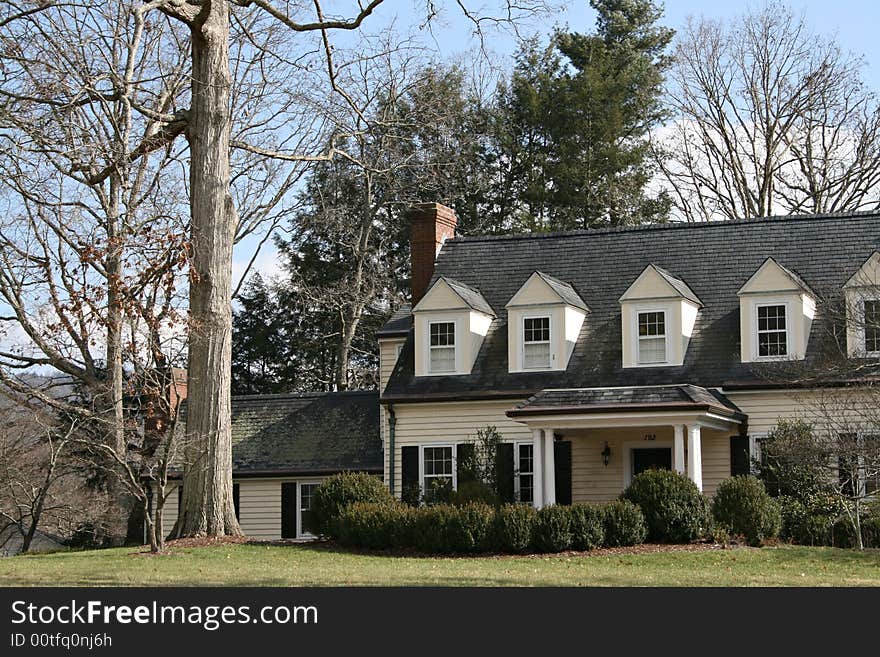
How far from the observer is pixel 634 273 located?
3031 centimetres

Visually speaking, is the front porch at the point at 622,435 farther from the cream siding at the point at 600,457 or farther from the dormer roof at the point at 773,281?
the dormer roof at the point at 773,281

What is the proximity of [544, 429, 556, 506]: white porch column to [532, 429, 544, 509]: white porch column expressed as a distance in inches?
4.0

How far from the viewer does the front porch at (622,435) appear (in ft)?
84.0

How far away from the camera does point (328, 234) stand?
4406cm

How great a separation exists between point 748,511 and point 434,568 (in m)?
6.79

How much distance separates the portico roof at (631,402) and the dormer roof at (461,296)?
3.44 meters

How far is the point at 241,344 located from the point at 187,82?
16409 mm

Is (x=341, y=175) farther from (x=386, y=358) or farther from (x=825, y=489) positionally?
(x=825, y=489)

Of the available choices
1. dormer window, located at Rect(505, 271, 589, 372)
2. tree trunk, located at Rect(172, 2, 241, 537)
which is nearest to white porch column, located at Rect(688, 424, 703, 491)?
dormer window, located at Rect(505, 271, 589, 372)

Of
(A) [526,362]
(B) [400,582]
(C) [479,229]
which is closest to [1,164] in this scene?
(A) [526,362]

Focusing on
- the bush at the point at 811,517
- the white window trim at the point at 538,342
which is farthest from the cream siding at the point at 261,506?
the bush at the point at 811,517

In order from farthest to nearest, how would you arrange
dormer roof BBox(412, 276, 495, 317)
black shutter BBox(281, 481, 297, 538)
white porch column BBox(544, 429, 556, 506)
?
Result: black shutter BBox(281, 481, 297, 538) → dormer roof BBox(412, 276, 495, 317) → white porch column BBox(544, 429, 556, 506)

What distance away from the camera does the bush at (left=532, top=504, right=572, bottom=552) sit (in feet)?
74.7

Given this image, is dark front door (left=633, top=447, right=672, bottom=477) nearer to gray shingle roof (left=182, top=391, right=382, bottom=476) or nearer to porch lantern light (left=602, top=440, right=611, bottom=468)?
porch lantern light (left=602, top=440, right=611, bottom=468)
